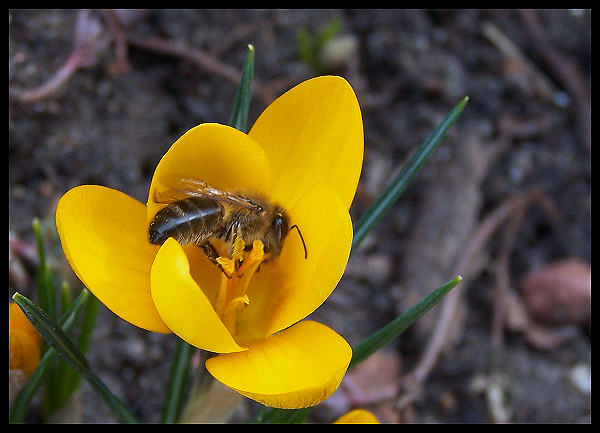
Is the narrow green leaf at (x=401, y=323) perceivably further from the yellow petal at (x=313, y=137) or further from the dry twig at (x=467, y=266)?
the dry twig at (x=467, y=266)

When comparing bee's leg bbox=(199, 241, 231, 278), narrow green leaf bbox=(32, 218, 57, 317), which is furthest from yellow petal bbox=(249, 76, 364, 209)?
narrow green leaf bbox=(32, 218, 57, 317)

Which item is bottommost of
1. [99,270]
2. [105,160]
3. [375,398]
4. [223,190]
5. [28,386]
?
[375,398]

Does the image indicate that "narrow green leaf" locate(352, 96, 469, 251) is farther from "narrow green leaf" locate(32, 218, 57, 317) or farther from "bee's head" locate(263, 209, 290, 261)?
"narrow green leaf" locate(32, 218, 57, 317)

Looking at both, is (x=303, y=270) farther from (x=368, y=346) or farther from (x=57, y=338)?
(x=57, y=338)

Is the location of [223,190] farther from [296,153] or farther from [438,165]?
[438,165]

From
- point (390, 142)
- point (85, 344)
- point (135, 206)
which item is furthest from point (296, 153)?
point (390, 142)

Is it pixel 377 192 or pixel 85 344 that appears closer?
pixel 85 344

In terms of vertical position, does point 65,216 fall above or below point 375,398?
above
